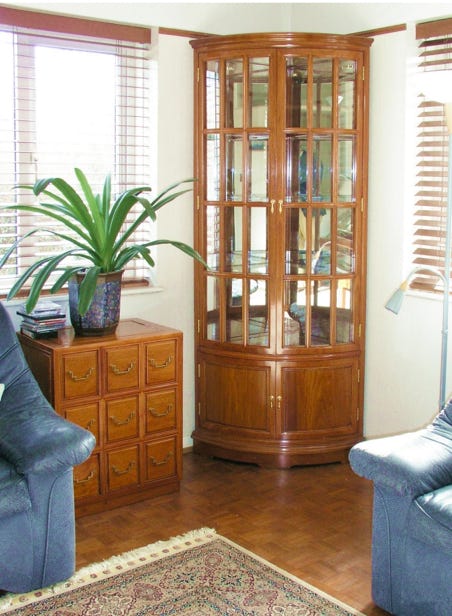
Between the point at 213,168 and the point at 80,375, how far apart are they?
1.28 meters

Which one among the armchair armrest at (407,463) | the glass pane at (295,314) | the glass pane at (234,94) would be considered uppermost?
the glass pane at (234,94)

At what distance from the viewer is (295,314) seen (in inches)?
160

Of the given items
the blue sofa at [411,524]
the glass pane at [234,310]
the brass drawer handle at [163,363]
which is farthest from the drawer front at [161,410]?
the blue sofa at [411,524]

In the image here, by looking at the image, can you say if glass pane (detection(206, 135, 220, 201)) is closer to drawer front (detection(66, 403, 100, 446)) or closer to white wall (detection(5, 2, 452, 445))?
white wall (detection(5, 2, 452, 445))

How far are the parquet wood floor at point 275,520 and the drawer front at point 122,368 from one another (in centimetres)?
54

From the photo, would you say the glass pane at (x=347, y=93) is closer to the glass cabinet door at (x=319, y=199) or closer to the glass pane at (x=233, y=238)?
the glass cabinet door at (x=319, y=199)

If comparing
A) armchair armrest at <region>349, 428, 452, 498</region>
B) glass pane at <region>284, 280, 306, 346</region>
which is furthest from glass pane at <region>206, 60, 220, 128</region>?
armchair armrest at <region>349, 428, 452, 498</region>

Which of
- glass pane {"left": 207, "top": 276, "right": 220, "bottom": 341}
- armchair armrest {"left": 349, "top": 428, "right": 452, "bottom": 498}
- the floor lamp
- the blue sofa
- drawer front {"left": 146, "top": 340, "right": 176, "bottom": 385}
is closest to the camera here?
the blue sofa

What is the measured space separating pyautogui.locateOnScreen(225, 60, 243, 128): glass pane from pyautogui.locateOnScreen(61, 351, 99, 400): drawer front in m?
1.34

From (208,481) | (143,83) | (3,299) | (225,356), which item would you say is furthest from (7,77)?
(208,481)

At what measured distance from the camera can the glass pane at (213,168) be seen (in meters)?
4.06

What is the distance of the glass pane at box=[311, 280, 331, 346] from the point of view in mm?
4055

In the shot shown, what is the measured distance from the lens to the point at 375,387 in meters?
4.29

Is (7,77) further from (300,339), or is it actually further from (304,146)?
(300,339)
